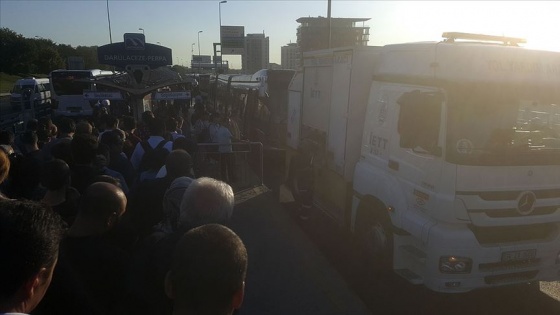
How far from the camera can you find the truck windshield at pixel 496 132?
4.95m

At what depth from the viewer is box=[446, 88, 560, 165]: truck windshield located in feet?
16.2

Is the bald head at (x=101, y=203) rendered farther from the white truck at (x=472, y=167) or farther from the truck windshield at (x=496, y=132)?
the truck windshield at (x=496, y=132)

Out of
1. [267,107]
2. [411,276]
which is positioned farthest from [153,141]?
[267,107]

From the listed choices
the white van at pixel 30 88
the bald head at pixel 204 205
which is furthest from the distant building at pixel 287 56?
the bald head at pixel 204 205

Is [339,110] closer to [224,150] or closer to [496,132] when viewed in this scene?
[496,132]

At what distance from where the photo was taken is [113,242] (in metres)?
3.56

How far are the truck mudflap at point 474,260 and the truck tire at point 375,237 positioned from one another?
56 centimetres

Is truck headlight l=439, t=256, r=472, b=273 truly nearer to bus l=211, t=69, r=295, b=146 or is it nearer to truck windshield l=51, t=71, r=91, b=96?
bus l=211, t=69, r=295, b=146

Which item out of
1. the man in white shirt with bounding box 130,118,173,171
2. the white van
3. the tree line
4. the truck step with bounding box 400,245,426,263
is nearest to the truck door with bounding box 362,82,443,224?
the truck step with bounding box 400,245,426,263

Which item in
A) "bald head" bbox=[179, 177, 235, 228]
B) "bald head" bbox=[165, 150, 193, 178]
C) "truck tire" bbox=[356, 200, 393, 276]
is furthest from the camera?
"truck tire" bbox=[356, 200, 393, 276]

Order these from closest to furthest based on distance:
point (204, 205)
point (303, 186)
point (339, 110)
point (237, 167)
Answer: point (204, 205)
point (339, 110)
point (303, 186)
point (237, 167)

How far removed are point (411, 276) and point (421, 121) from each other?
1.86m

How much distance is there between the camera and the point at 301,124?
965 cm

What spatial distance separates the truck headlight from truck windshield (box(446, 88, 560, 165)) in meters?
1.06
